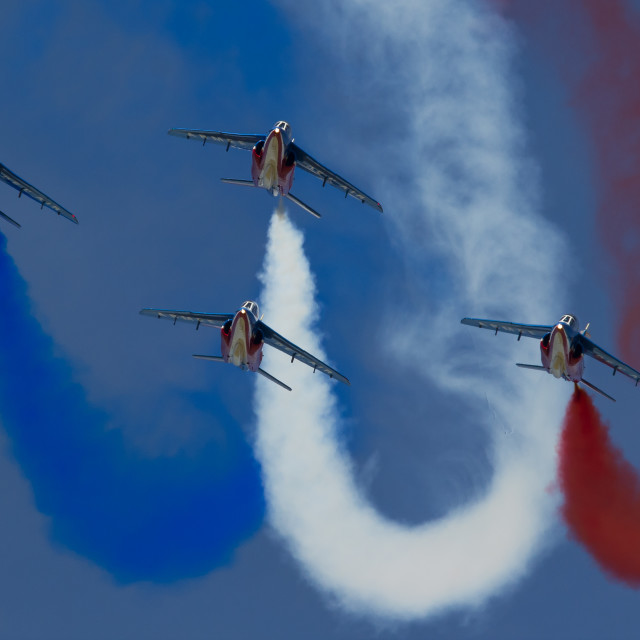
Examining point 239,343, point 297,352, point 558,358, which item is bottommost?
point 239,343

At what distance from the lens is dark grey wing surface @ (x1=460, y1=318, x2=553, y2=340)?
290ft

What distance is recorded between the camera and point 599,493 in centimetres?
9300

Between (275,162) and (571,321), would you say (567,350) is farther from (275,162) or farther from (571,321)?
(275,162)

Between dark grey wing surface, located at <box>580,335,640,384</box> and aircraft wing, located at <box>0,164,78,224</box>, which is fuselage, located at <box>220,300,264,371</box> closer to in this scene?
aircraft wing, located at <box>0,164,78,224</box>

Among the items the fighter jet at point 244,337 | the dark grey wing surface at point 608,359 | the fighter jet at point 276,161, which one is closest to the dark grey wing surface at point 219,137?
the fighter jet at point 276,161

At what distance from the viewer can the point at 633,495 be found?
93.1m

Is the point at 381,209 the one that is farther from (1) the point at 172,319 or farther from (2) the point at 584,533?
(2) the point at 584,533

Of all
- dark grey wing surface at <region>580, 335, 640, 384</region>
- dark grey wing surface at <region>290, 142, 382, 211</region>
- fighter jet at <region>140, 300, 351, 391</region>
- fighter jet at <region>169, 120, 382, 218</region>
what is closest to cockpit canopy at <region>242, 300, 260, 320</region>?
fighter jet at <region>140, 300, 351, 391</region>

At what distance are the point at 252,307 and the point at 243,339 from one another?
85.5 inches

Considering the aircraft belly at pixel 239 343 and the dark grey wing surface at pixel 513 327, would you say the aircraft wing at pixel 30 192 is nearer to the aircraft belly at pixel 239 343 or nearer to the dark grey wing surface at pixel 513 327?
the aircraft belly at pixel 239 343

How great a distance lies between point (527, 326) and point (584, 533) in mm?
13177

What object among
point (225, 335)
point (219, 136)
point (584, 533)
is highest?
point (219, 136)

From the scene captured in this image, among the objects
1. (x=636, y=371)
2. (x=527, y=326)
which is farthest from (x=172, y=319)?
(x=636, y=371)

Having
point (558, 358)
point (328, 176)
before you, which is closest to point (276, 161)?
point (328, 176)
